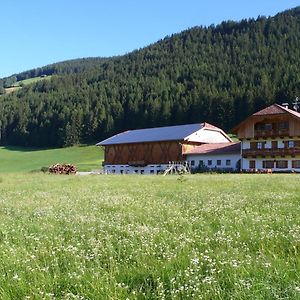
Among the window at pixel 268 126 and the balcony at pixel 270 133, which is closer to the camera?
the balcony at pixel 270 133

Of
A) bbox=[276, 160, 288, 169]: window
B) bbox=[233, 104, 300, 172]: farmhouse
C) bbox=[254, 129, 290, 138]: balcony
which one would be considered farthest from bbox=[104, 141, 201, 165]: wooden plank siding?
bbox=[276, 160, 288, 169]: window

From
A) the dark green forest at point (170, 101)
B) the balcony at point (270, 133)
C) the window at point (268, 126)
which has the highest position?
the dark green forest at point (170, 101)

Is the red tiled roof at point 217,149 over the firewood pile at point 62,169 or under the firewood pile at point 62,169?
over

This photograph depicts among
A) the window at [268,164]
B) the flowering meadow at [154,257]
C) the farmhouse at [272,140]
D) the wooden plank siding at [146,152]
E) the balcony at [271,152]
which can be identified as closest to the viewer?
the flowering meadow at [154,257]

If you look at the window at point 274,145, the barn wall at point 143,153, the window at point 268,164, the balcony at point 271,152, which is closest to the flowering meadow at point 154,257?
the balcony at point 271,152

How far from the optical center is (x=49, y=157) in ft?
424

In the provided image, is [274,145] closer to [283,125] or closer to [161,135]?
[283,125]

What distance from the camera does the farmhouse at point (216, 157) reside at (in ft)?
247

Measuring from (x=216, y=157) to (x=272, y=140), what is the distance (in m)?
10.1

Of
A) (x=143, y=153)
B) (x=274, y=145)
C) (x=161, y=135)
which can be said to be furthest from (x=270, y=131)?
(x=143, y=153)

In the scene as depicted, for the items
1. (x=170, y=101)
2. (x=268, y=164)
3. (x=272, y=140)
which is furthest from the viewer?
(x=170, y=101)

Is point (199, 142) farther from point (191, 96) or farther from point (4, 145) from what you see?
point (4, 145)

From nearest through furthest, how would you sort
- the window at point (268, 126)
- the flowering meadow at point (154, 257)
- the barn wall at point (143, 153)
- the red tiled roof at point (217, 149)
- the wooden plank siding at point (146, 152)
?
the flowering meadow at point (154, 257) → the window at point (268, 126) → the red tiled roof at point (217, 149) → the wooden plank siding at point (146, 152) → the barn wall at point (143, 153)

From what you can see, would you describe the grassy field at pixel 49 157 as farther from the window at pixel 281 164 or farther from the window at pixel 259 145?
the window at pixel 281 164
